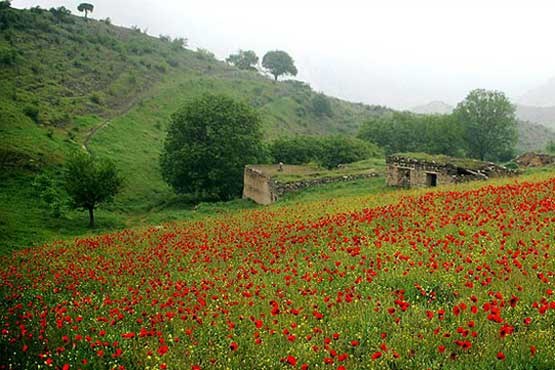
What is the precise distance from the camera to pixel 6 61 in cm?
6391

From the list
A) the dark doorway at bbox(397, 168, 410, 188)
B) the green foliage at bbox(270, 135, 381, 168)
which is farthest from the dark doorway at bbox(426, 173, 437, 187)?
the green foliage at bbox(270, 135, 381, 168)

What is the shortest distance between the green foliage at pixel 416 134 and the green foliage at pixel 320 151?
15.4 meters

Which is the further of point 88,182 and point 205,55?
point 205,55

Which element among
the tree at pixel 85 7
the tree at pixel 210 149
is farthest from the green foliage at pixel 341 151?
the tree at pixel 85 7

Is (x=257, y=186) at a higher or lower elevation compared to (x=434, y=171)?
lower

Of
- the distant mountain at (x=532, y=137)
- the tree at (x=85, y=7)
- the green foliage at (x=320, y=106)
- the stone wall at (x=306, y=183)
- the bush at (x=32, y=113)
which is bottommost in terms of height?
the stone wall at (x=306, y=183)

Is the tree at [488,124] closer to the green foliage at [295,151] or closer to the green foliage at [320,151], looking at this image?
the green foliage at [320,151]

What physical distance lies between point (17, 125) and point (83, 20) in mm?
76211

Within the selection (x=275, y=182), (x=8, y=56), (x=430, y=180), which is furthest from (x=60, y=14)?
(x=430, y=180)

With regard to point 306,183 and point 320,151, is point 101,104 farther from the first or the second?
point 306,183

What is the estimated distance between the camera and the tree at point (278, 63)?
5226 inches

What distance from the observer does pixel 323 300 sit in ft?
26.1

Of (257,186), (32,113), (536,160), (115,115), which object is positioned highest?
(115,115)

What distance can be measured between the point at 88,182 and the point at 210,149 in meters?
14.8
